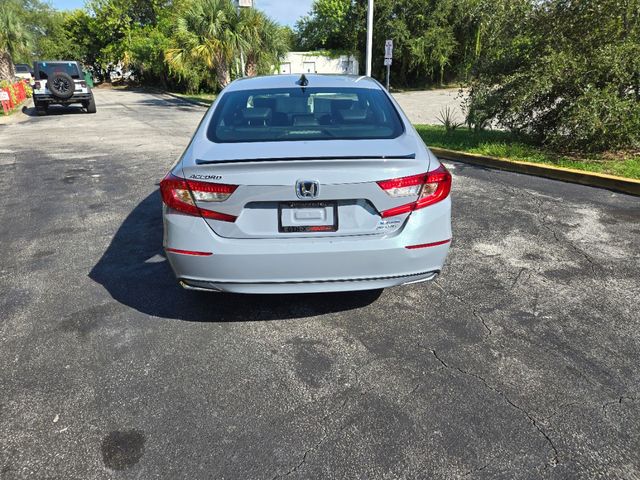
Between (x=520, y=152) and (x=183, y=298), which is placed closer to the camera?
(x=183, y=298)

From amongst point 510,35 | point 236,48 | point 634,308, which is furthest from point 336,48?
point 634,308

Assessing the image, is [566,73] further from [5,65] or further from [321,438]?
[5,65]

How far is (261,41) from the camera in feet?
68.8

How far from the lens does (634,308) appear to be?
3.43m

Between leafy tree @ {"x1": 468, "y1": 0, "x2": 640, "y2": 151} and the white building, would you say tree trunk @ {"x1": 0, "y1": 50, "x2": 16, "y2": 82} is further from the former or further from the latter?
leafy tree @ {"x1": 468, "y1": 0, "x2": 640, "y2": 151}

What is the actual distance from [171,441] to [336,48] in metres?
41.0

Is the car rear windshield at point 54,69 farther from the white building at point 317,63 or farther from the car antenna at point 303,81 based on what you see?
the white building at point 317,63

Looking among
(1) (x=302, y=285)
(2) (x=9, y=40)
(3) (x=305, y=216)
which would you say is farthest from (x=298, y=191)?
(2) (x=9, y=40)

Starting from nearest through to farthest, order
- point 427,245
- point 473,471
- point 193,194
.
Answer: point 473,471 < point 193,194 < point 427,245

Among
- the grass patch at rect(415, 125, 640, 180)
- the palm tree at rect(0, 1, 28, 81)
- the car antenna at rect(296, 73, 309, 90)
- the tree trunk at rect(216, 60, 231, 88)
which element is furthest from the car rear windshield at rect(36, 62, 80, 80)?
the car antenna at rect(296, 73, 309, 90)

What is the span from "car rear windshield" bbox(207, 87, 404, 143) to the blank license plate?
59 cm

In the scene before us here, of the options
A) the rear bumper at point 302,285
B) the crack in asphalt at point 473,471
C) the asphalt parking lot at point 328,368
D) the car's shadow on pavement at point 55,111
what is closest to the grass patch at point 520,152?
the asphalt parking lot at point 328,368

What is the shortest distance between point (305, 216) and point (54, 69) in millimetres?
20088

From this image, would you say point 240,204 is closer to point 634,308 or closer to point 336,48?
point 634,308
